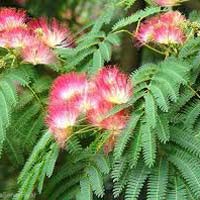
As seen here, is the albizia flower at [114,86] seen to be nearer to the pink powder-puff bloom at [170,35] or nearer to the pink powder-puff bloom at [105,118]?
the pink powder-puff bloom at [105,118]

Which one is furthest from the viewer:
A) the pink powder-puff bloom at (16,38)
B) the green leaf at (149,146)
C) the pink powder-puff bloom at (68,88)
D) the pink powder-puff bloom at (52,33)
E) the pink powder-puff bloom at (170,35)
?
the pink powder-puff bloom at (52,33)

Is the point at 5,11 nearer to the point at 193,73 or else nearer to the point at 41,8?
the point at 193,73

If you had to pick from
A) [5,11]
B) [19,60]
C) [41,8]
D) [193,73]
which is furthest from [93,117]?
[41,8]

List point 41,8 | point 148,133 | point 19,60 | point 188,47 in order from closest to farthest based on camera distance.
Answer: point 148,133, point 188,47, point 19,60, point 41,8

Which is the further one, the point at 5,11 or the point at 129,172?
the point at 5,11

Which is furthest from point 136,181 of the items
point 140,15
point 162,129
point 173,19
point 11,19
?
point 11,19

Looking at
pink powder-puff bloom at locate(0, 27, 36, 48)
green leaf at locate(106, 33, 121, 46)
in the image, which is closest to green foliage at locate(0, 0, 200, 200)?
green leaf at locate(106, 33, 121, 46)

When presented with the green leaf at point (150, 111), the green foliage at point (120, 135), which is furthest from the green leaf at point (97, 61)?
the green leaf at point (150, 111)
